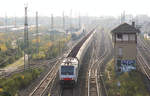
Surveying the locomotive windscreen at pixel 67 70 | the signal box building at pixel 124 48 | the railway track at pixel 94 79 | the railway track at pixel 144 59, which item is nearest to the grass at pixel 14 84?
the locomotive windscreen at pixel 67 70

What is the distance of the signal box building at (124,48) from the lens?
34800 millimetres

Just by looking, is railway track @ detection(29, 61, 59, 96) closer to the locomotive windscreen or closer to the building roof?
the locomotive windscreen

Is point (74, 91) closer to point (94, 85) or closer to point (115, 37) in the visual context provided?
point (94, 85)

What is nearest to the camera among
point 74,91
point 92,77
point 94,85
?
point 74,91

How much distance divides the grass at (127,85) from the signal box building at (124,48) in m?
1.49

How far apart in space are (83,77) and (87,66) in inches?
329

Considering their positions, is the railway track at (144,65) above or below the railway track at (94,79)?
above

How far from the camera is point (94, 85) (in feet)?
97.9

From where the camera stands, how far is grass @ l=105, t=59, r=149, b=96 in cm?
2553

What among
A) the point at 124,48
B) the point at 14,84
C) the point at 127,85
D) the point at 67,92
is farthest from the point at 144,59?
the point at 14,84

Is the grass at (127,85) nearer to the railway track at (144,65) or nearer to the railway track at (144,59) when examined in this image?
the railway track at (144,65)

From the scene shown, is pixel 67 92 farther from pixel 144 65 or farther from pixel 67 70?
pixel 144 65

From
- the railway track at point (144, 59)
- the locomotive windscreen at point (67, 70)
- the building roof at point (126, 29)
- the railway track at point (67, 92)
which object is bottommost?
the railway track at point (67, 92)

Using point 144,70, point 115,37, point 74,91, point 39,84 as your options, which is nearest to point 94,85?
point 74,91
